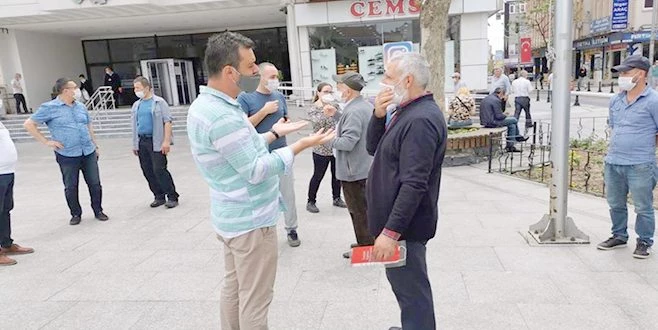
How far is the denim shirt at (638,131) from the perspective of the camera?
369 centimetres

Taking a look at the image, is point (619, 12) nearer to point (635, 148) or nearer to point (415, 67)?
point (635, 148)

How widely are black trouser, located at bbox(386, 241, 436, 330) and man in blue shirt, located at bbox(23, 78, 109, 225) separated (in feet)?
15.7

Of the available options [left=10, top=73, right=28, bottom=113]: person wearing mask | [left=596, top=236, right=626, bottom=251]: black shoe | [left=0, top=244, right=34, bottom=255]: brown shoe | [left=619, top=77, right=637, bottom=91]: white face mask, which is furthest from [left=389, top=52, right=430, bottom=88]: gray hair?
[left=10, top=73, right=28, bottom=113]: person wearing mask

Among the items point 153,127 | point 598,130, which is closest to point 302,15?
point 598,130

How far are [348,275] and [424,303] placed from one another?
1465 millimetres

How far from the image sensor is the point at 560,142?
4156mm

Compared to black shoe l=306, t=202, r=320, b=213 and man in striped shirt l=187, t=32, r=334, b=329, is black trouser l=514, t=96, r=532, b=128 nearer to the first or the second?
black shoe l=306, t=202, r=320, b=213

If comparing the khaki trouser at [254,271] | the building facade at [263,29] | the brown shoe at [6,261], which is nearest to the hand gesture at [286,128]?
the khaki trouser at [254,271]

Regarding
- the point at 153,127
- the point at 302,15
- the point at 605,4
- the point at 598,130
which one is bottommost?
the point at 598,130

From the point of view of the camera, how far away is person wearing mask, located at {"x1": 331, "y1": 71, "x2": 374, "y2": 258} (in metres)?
3.86

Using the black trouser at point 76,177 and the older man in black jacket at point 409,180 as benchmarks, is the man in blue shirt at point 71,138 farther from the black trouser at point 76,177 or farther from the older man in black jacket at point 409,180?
the older man in black jacket at point 409,180

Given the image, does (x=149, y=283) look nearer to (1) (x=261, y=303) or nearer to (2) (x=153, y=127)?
(1) (x=261, y=303)

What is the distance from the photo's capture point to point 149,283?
3.90 meters

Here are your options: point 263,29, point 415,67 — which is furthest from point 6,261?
point 263,29
